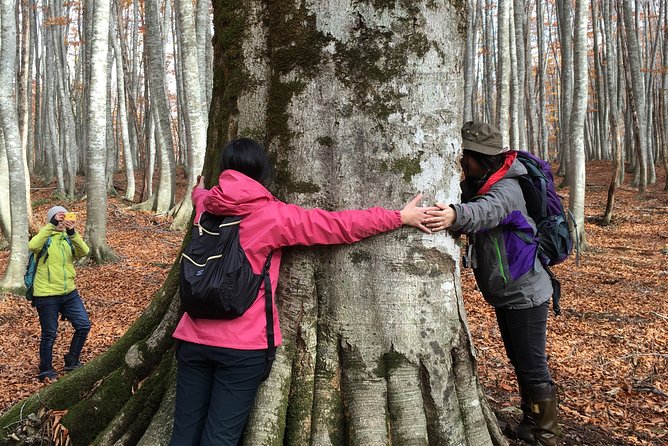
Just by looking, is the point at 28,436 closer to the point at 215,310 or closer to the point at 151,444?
the point at 151,444

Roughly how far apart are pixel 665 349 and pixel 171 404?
16.6 feet

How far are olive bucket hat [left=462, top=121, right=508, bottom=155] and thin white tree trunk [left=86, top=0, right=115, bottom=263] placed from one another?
8.67m

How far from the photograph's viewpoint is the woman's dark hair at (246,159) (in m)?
2.54

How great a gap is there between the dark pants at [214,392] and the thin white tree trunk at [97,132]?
8701mm

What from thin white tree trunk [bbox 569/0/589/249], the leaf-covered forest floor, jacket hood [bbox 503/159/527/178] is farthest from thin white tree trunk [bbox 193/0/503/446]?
thin white tree trunk [bbox 569/0/589/249]

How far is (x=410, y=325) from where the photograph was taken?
259 cm

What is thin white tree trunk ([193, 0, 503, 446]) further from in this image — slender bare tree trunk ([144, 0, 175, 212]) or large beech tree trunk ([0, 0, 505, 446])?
slender bare tree trunk ([144, 0, 175, 212])

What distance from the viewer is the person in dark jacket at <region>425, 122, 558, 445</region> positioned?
304cm

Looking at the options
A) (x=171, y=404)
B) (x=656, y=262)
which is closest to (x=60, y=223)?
(x=171, y=404)

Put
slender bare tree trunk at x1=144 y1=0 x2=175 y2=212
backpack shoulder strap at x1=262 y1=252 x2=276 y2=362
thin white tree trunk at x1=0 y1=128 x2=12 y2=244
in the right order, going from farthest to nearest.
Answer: slender bare tree trunk at x1=144 y1=0 x2=175 y2=212
thin white tree trunk at x1=0 y1=128 x2=12 y2=244
backpack shoulder strap at x1=262 y1=252 x2=276 y2=362

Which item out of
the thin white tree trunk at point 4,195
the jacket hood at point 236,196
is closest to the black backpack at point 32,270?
the jacket hood at point 236,196

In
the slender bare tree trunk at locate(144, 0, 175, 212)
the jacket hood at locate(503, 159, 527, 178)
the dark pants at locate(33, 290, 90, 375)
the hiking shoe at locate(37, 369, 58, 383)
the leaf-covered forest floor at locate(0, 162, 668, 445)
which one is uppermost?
the slender bare tree trunk at locate(144, 0, 175, 212)

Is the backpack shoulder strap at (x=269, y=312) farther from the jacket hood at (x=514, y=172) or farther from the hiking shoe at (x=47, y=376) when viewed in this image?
the hiking shoe at (x=47, y=376)

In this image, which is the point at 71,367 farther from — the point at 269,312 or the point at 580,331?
the point at 580,331
